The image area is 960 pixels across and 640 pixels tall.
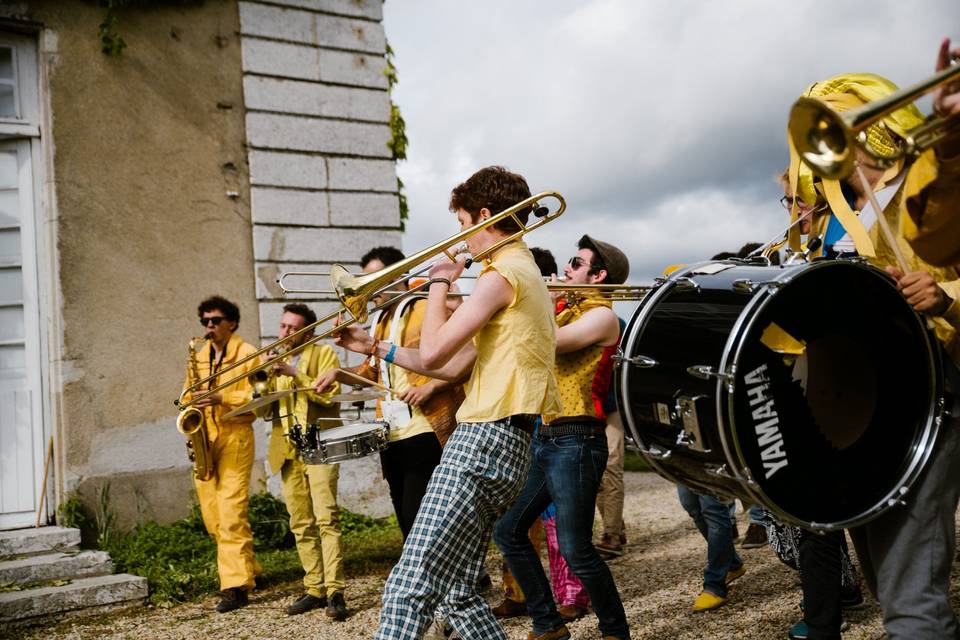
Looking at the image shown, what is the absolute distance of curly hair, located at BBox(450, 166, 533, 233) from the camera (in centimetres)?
317

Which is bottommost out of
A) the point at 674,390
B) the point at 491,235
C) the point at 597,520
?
the point at 597,520

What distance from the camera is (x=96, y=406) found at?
6.66 m

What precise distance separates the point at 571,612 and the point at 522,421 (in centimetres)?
198

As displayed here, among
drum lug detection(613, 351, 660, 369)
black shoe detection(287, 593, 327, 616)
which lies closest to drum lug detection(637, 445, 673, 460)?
drum lug detection(613, 351, 660, 369)

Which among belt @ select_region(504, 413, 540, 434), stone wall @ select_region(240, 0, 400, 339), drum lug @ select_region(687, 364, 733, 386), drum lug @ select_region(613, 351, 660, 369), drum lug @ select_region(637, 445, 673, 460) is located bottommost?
drum lug @ select_region(637, 445, 673, 460)

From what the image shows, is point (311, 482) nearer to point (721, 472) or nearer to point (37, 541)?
point (37, 541)

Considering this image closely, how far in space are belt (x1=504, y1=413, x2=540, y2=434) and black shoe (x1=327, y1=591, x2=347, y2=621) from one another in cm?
251

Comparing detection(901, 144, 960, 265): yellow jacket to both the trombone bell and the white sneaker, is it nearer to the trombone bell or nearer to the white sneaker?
the trombone bell

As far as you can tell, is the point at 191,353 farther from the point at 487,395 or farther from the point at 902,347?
the point at 902,347

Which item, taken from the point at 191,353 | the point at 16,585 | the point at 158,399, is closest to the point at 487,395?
the point at 191,353

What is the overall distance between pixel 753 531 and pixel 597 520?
6.47 feet

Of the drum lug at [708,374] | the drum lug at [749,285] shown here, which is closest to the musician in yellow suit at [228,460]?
the drum lug at [708,374]

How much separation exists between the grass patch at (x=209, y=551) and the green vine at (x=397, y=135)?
2.92 meters

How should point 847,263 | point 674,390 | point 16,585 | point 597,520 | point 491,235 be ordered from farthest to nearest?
point 597,520
point 16,585
point 491,235
point 674,390
point 847,263
